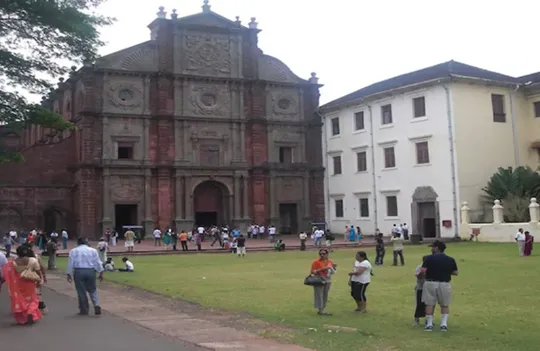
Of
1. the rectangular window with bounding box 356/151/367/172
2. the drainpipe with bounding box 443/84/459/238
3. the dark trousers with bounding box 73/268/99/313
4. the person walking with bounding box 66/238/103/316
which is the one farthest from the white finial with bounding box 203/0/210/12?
the dark trousers with bounding box 73/268/99/313

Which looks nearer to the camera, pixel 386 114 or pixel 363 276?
pixel 363 276

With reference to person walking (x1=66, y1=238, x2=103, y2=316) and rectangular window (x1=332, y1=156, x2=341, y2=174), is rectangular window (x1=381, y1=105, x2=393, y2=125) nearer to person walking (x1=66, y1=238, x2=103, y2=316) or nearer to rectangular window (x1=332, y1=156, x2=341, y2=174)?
rectangular window (x1=332, y1=156, x2=341, y2=174)

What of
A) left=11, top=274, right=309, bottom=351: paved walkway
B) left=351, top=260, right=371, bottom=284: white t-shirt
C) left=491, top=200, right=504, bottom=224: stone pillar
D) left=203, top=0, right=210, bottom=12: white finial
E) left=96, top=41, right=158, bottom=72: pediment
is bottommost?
left=11, top=274, right=309, bottom=351: paved walkway

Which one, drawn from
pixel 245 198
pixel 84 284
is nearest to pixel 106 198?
pixel 245 198

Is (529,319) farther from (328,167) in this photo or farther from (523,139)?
(328,167)

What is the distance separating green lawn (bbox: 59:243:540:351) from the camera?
959 cm

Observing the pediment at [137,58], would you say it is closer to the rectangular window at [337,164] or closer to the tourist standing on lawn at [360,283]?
the rectangular window at [337,164]

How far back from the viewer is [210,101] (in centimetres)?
4947

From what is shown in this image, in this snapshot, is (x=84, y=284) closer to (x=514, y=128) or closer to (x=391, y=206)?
(x=391, y=206)

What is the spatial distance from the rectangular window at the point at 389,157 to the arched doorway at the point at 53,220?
23721 millimetres

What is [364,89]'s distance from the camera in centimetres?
4969

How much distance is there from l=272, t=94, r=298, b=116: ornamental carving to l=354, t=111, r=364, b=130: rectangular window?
6682 mm

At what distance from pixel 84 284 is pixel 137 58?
37.3 metres

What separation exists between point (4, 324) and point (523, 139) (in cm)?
3830
